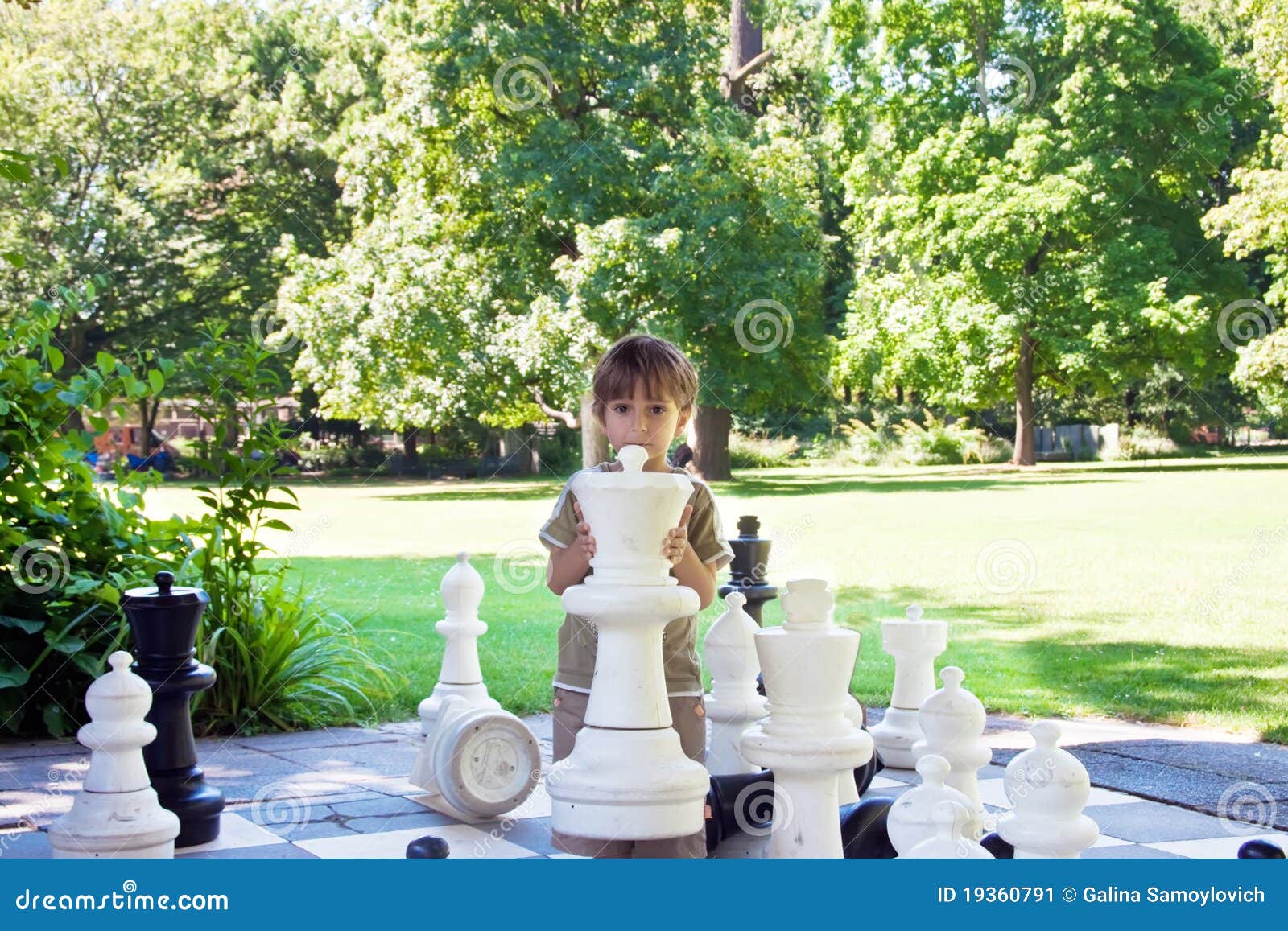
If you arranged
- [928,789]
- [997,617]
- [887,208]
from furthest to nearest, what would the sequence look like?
1. [887,208]
2. [997,617]
3. [928,789]

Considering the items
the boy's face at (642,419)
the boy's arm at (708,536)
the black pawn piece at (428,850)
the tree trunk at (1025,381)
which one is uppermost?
the tree trunk at (1025,381)

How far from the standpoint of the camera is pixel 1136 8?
79.0ft

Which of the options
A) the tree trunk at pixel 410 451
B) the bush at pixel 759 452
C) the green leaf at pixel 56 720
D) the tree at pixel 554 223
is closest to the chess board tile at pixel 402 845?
the green leaf at pixel 56 720

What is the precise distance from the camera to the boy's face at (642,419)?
2.65 metres

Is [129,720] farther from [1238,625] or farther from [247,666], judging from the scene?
[1238,625]

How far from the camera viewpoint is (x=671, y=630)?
8.84ft

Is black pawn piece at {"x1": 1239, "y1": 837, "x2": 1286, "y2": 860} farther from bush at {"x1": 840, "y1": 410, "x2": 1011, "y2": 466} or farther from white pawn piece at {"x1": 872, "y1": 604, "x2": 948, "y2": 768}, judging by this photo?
bush at {"x1": 840, "y1": 410, "x2": 1011, "y2": 466}

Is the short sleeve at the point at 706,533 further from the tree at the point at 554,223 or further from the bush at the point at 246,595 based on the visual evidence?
the tree at the point at 554,223

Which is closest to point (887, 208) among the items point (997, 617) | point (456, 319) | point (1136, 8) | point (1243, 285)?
point (1136, 8)

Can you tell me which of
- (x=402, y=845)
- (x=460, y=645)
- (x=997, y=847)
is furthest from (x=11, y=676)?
(x=997, y=847)

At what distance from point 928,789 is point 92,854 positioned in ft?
4.50

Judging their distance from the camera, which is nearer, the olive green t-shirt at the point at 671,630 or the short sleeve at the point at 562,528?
the olive green t-shirt at the point at 671,630

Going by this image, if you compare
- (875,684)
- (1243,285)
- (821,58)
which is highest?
(821,58)

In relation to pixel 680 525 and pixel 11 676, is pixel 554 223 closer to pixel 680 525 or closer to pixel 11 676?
pixel 11 676
